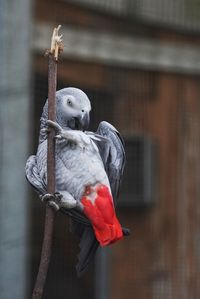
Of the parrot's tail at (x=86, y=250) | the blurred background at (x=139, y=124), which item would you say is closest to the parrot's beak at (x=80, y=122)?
the parrot's tail at (x=86, y=250)

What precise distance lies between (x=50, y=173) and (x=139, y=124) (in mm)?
1724

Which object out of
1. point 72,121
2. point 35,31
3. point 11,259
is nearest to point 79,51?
point 35,31

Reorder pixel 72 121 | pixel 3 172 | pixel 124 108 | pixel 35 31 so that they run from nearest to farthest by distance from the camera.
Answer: pixel 72 121 < pixel 3 172 < pixel 35 31 < pixel 124 108

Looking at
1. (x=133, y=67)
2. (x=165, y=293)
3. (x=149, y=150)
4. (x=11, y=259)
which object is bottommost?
(x=165, y=293)

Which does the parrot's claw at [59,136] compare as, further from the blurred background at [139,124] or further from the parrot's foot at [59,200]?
the blurred background at [139,124]

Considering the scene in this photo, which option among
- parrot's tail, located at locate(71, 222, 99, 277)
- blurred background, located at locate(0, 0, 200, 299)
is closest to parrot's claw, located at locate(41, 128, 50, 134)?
parrot's tail, located at locate(71, 222, 99, 277)

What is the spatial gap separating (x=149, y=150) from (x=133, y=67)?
9.1 inches

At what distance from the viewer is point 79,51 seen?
7.98ft

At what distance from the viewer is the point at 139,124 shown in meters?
2.58

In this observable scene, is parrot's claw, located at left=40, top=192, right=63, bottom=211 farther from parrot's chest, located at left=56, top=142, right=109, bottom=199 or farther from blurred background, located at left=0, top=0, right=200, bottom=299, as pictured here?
blurred background, located at left=0, top=0, right=200, bottom=299

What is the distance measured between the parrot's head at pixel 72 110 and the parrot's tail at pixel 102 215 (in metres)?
0.07

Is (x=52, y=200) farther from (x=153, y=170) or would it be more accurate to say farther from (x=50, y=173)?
(x=153, y=170)

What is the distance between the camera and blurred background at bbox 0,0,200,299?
2.39 metres

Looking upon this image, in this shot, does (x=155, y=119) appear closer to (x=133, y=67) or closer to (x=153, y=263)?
(x=133, y=67)
